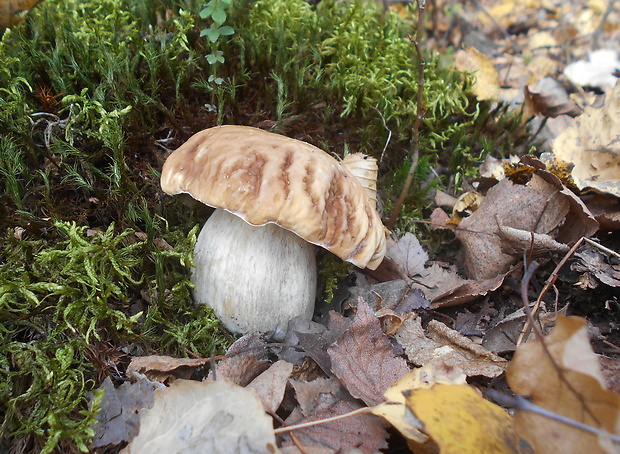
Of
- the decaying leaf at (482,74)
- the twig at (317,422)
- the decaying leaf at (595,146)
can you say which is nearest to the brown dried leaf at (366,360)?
the twig at (317,422)

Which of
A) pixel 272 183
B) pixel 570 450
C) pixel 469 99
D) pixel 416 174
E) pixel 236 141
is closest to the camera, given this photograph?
pixel 570 450

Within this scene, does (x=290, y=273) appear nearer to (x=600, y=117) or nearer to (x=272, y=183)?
(x=272, y=183)

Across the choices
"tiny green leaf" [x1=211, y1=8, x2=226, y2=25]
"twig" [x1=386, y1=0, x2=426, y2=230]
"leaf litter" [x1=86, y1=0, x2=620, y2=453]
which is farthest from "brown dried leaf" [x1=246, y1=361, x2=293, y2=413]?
"tiny green leaf" [x1=211, y1=8, x2=226, y2=25]

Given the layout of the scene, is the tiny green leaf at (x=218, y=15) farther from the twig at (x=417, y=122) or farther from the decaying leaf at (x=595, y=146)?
the decaying leaf at (x=595, y=146)

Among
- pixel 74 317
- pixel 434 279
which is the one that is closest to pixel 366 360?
pixel 434 279

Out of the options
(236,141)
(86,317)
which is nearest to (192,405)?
(86,317)

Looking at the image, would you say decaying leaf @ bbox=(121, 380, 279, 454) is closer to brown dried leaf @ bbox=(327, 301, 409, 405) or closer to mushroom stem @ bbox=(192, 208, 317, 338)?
brown dried leaf @ bbox=(327, 301, 409, 405)
